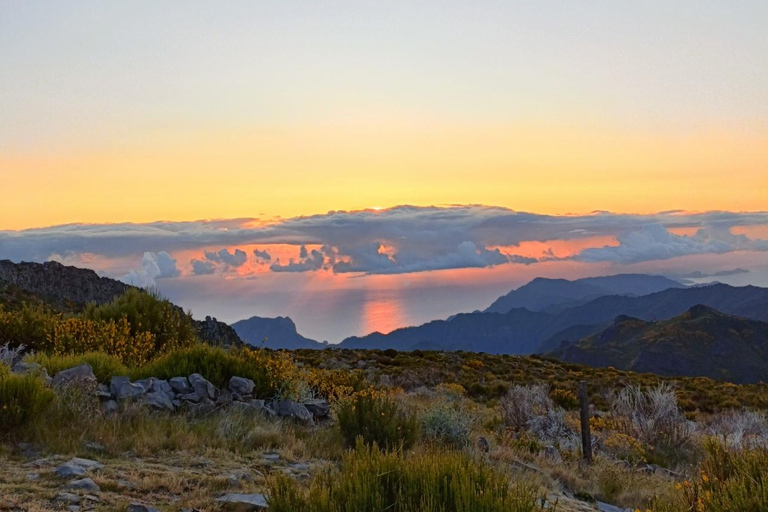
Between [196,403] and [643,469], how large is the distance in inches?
366

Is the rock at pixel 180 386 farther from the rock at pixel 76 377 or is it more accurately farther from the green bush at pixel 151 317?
the green bush at pixel 151 317

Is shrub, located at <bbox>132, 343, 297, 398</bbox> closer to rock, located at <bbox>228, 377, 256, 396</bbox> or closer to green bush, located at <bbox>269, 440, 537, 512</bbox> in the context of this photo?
rock, located at <bbox>228, 377, 256, 396</bbox>

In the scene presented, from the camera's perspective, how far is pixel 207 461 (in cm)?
784

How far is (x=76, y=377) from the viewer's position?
982 centimetres

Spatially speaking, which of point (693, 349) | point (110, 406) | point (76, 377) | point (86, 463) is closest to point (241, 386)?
point (110, 406)

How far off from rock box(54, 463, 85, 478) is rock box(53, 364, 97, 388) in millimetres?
2828

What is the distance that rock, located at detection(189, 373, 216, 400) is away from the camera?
11.0m

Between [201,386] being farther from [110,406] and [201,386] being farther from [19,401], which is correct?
[19,401]

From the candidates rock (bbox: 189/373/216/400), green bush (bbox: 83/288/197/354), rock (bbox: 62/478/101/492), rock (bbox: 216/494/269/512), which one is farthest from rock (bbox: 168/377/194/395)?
rock (bbox: 216/494/269/512)

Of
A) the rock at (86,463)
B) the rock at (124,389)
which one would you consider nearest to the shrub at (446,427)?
the rock at (124,389)

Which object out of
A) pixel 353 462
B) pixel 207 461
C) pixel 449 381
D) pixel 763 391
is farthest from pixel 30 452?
pixel 763 391

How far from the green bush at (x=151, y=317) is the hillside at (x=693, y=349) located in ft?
479

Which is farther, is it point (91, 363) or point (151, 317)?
point (151, 317)

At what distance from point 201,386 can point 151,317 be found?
4847 mm
